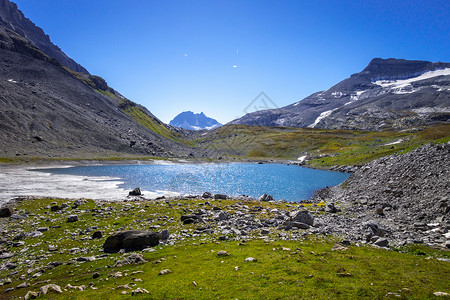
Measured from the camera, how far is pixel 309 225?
2820 centimetres

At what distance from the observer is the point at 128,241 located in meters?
22.0

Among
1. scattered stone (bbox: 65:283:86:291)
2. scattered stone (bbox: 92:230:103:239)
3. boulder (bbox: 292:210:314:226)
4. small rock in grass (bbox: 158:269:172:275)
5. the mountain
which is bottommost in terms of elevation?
scattered stone (bbox: 92:230:103:239)

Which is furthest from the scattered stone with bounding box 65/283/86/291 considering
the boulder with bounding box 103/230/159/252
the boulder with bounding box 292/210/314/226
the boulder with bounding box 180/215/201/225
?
the boulder with bounding box 292/210/314/226

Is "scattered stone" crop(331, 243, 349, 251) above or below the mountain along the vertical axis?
below

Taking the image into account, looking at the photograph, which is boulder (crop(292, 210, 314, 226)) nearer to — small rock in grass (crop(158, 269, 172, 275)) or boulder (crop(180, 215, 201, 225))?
boulder (crop(180, 215, 201, 225))

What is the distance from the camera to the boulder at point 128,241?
21.8 m

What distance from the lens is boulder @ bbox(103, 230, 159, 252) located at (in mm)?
21750

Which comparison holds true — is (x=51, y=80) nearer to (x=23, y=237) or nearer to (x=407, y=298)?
(x=23, y=237)

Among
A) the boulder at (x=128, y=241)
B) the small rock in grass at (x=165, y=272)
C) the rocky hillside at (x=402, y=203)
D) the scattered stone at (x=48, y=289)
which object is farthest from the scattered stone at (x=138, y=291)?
the rocky hillside at (x=402, y=203)

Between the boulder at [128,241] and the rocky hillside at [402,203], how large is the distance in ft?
63.2

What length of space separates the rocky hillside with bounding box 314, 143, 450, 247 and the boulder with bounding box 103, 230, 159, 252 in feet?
63.2

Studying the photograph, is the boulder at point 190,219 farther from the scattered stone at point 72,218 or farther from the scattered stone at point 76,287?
the scattered stone at point 76,287

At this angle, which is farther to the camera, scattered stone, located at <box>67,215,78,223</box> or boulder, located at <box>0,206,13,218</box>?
boulder, located at <box>0,206,13,218</box>

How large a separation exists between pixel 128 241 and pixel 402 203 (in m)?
36.4
